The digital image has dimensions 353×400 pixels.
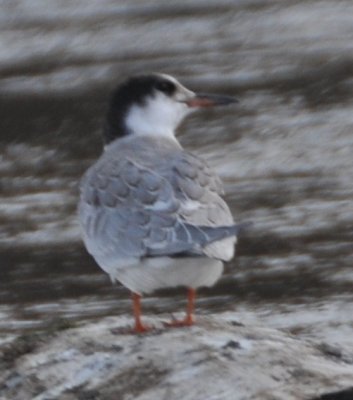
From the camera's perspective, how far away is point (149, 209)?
7.34 m

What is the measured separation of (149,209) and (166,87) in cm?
130

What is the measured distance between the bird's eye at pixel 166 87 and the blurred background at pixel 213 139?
1898 millimetres

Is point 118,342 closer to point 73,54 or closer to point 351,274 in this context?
point 351,274

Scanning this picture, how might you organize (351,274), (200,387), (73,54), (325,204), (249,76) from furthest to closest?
1. (73,54)
2. (249,76)
3. (325,204)
4. (351,274)
5. (200,387)

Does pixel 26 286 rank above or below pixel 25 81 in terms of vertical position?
below

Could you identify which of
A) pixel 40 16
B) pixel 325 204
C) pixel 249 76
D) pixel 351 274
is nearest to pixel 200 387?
pixel 351 274

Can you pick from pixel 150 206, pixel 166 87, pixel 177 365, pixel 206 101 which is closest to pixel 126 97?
pixel 166 87

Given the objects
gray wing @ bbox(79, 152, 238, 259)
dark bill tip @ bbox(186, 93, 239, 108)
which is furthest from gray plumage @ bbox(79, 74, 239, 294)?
dark bill tip @ bbox(186, 93, 239, 108)

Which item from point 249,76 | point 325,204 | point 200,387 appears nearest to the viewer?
point 200,387

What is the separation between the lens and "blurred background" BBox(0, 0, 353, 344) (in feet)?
33.8

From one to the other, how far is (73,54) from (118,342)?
9117mm

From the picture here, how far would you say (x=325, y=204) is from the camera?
1170cm

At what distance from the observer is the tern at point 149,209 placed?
7.07m

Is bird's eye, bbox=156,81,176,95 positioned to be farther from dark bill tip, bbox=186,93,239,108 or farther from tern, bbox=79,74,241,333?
dark bill tip, bbox=186,93,239,108
